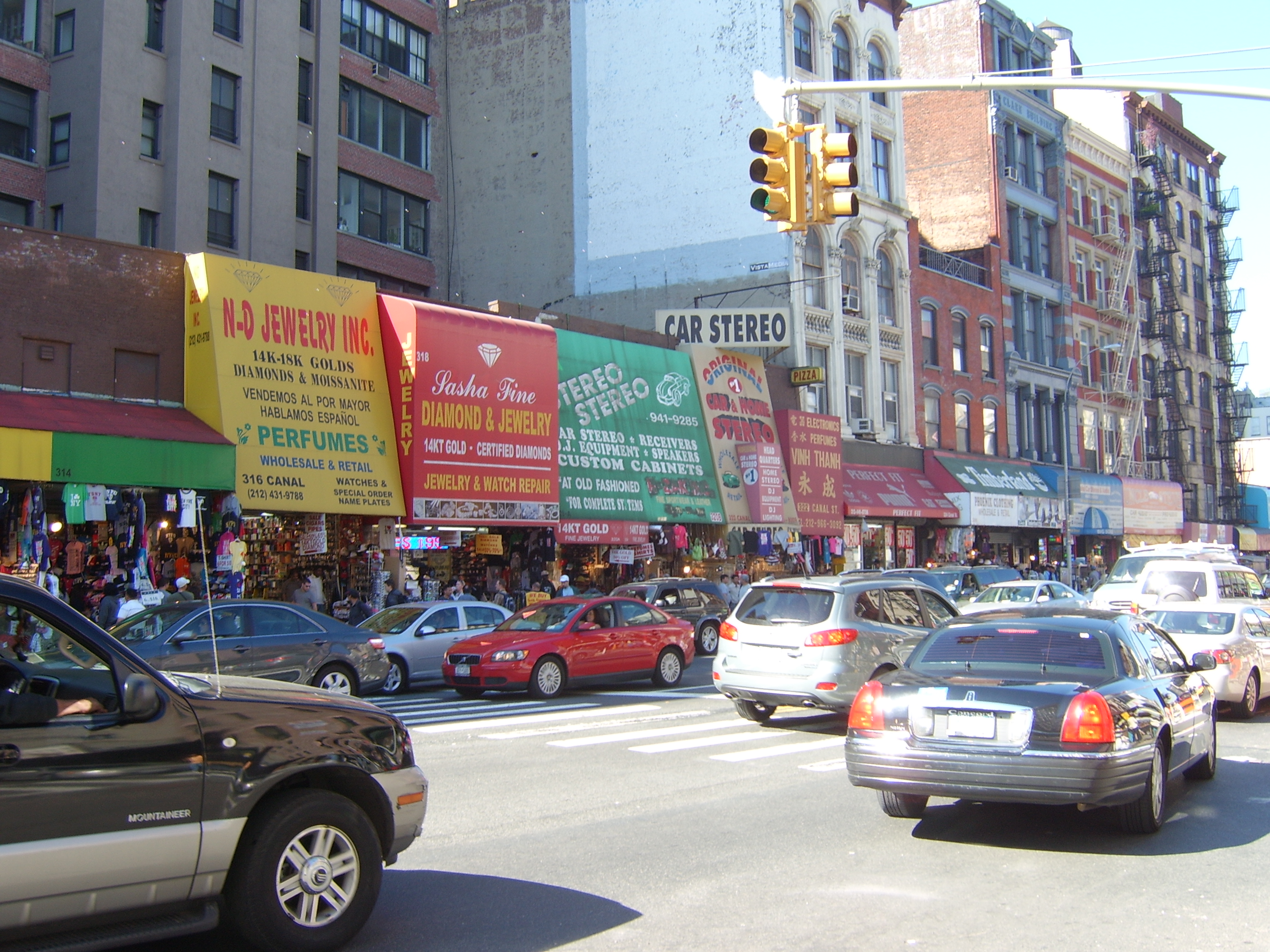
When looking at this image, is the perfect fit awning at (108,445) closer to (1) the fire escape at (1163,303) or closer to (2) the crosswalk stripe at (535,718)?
(2) the crosswalk stripe at (535,718)

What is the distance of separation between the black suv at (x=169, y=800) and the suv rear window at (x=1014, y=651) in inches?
171

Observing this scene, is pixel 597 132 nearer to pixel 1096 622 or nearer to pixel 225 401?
pixel 225 401

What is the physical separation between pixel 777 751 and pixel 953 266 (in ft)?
120

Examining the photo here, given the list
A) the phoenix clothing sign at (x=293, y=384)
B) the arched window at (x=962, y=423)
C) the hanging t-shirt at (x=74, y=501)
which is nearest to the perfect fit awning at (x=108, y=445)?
the hanging t-shirt at (x=74, y=501)

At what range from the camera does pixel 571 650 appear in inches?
659

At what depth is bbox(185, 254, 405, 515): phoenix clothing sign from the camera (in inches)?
847

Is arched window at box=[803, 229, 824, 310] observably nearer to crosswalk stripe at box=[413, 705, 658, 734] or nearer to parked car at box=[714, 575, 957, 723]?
crosswalk stripe at box=[413, 705, 658, 734]

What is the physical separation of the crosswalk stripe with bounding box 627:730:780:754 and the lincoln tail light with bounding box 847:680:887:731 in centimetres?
383

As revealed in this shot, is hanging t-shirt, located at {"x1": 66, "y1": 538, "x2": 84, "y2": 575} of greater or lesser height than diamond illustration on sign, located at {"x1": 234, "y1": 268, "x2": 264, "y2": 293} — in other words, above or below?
below

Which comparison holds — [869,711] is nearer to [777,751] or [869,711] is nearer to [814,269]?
Answer: [777,751]

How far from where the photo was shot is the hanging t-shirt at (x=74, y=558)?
62.4ft

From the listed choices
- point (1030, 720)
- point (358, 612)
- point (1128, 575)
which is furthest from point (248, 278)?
point (1030, 720)

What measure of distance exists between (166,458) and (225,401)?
192cm

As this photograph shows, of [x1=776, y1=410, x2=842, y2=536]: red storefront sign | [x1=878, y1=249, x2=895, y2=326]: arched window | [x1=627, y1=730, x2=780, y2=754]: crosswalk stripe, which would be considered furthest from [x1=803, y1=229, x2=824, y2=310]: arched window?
[x1=627, y1=730, x2=780, y2=754]: crosswalk stripe
